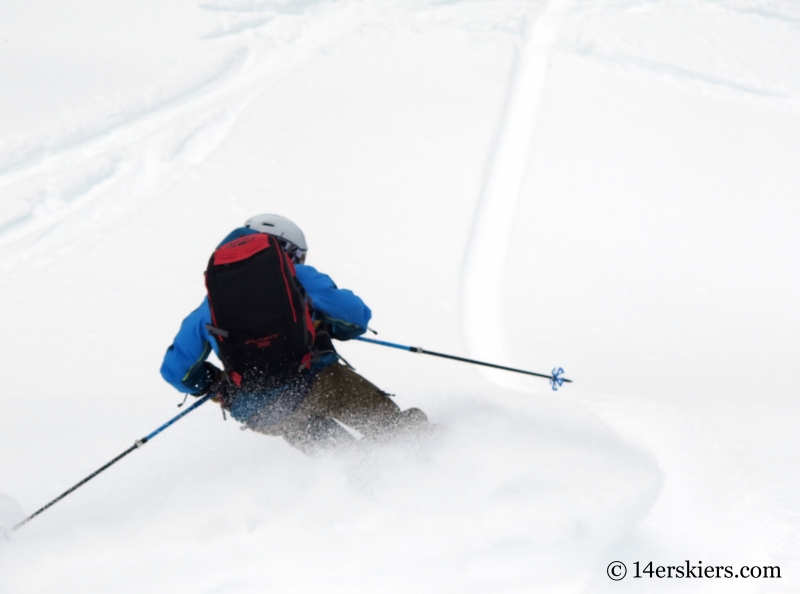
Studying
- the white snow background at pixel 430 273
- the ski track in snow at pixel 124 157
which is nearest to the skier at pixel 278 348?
the white snow background at pixel 430 273

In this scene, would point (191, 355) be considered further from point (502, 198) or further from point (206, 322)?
point (502, 198)

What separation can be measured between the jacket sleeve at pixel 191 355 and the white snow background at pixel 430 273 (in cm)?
64

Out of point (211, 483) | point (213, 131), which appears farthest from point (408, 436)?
point (213, 131)

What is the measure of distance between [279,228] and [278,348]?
0.68 metres

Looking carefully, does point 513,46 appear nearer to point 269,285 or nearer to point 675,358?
point 675,358

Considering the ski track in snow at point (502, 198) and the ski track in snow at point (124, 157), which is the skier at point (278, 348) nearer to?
the ski track in snow at point (502, 198)

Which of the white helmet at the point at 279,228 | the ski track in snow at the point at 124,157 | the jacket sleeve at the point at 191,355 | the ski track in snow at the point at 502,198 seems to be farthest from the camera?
the ski track in snow at the point at 124,157

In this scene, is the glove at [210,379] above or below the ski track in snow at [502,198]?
below

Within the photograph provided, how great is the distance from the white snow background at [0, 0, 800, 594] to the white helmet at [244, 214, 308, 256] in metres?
1.05

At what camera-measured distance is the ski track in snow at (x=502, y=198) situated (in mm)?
6031

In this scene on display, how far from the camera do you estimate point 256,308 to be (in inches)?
120

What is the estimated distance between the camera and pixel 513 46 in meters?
11.5

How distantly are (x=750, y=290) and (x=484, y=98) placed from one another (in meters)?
4.85

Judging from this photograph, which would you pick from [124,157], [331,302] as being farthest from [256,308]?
[124,157]
